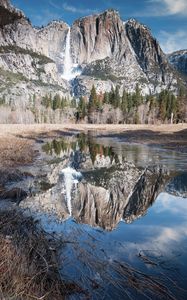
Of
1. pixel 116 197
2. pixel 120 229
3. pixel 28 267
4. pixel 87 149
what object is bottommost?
pixel 87 149

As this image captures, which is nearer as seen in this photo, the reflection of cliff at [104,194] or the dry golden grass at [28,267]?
the dry golden grass at [28,267]

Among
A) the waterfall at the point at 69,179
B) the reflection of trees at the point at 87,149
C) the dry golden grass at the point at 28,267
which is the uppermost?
the dry golden grass at the point at 28,267

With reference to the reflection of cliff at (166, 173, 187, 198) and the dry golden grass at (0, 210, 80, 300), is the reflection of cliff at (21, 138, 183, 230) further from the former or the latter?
the dry golden grass at (0, 210, 80, 300)

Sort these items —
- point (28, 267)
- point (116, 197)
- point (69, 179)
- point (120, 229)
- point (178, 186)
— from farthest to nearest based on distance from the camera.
Answer: point (69, 179) → point (178, 186) → point (116, 197) → point (120, 229) → point (28, 267)

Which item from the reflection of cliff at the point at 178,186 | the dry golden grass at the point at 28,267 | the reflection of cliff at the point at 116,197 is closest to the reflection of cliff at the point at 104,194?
the reflection of cliff at the point at 116,197

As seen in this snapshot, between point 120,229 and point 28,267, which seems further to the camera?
point 120,229

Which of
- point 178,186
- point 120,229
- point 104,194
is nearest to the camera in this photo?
point 120,229

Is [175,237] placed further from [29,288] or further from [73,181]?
[73,181]

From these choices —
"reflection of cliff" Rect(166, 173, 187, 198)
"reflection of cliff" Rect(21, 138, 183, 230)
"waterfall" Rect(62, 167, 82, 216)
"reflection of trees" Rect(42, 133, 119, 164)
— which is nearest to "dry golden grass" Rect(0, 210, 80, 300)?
"reflection of cliff" Rect(21, 138, 183, 230)

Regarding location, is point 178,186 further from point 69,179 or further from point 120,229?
point 120,229

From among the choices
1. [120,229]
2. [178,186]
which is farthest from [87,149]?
[120,229]

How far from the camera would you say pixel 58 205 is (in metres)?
13.1

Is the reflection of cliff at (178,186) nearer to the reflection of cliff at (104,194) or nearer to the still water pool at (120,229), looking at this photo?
the still water pool at (120,229)

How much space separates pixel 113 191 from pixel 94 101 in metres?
108
